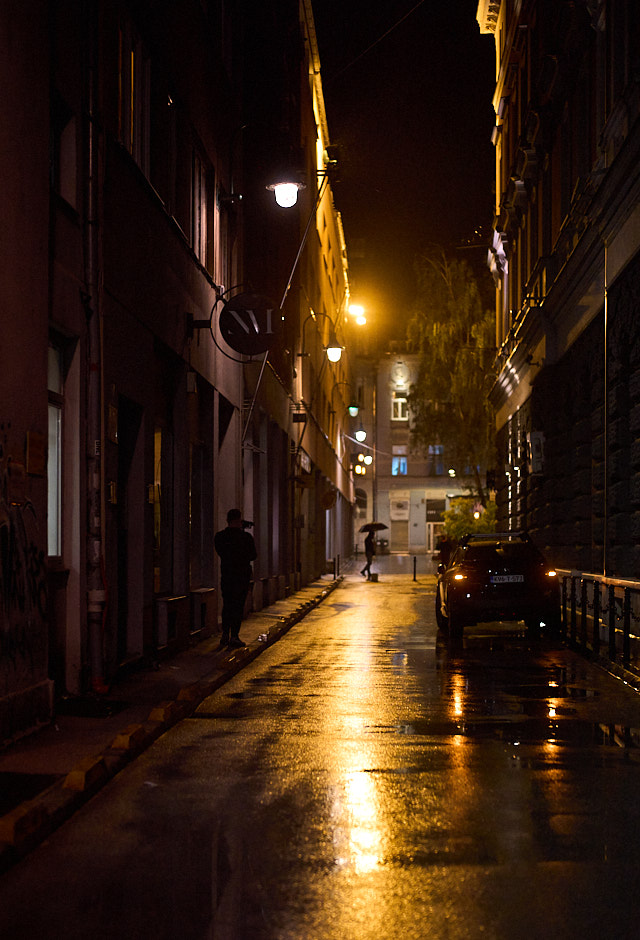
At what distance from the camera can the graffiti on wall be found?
895 cm

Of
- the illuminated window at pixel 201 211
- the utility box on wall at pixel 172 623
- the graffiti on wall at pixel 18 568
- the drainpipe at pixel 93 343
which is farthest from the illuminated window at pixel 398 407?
the graffiti on wall at pixel 18 568

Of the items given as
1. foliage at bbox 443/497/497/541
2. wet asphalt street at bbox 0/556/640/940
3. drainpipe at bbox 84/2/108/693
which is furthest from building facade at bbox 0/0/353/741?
foliage at bbox 443/497/497/541

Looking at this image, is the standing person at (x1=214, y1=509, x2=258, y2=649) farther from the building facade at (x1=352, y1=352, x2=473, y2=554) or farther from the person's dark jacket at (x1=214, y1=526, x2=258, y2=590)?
the building facade at (x1=352, y1=352, x2=473, y2=554)

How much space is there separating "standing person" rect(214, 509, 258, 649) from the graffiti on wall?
7156 millimetres

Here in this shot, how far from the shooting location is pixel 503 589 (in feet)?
63.7

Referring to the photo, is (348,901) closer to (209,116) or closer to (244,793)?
(244,793)

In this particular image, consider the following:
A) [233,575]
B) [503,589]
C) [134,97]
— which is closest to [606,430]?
[503,589]

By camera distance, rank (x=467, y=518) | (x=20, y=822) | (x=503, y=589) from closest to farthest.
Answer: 1. (x=20, y=822)
2. (x=503, y=589)
3. (x=467, y=518)

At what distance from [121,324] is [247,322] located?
5349 mm

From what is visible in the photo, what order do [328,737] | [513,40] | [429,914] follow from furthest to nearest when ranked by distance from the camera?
[513,40]
[328,737]
[429,914]

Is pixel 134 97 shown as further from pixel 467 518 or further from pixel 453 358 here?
pixel 453 358

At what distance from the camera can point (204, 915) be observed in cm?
500

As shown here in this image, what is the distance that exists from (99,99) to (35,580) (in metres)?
4.59

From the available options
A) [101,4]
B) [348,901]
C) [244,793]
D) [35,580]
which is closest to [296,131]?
[101,4]
